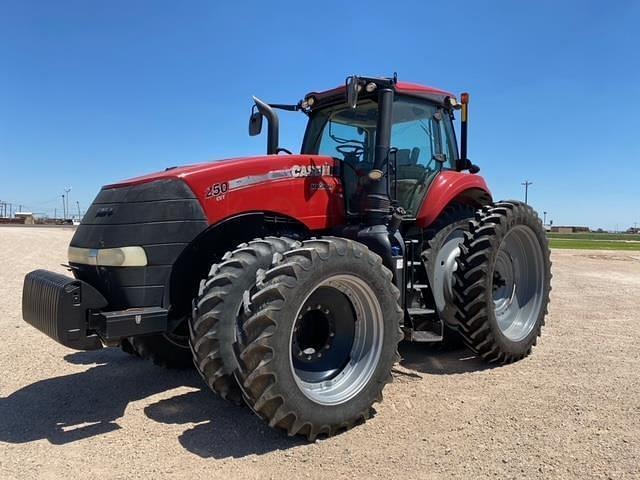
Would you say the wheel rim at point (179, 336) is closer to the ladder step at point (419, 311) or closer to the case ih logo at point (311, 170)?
the case ih logo at point (311, 170)

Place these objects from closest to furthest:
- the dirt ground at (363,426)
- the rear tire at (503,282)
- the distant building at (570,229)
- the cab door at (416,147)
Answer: the dirt ground at (363,426)
the rear tire at (503,282)
the cab door at (416,147)
the distant building at (570,229)

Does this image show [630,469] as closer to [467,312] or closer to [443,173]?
[467,312]

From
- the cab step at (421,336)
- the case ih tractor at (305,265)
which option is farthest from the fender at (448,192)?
the cab step at (421,336)

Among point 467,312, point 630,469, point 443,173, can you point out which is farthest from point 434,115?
point 630,469

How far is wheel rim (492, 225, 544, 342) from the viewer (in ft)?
19.2

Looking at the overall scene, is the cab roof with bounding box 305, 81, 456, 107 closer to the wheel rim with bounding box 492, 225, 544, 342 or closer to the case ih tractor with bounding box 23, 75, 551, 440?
the case ih tractor with bounding box 23, 75, 551, 440

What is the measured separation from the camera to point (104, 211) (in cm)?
393

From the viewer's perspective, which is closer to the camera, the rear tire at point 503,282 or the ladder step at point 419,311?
the ladder step at point 419,311

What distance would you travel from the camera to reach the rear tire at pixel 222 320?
346cm

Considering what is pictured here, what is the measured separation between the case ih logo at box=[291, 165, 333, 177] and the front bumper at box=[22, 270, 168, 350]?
161 cm

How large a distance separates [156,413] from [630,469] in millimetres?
3242

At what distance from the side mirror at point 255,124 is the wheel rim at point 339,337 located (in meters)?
2.31

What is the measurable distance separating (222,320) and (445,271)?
8.86 feet

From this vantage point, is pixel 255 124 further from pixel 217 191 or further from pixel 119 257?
pixel 119 257
